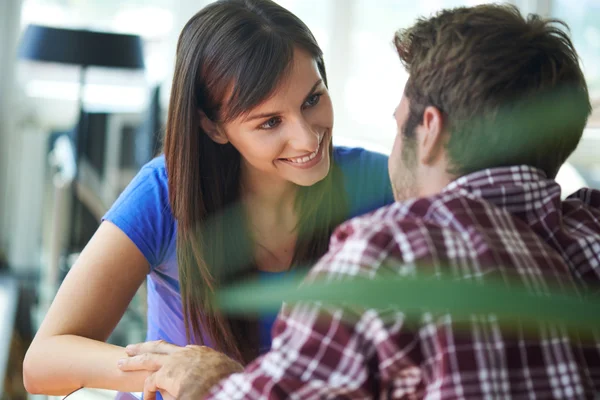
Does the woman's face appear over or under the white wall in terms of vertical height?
over

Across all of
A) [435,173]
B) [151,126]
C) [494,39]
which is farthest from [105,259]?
[151,126]

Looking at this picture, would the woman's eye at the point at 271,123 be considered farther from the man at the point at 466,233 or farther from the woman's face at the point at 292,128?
the man at the point at 466,233

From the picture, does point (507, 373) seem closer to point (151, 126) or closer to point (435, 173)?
point (435, 173)

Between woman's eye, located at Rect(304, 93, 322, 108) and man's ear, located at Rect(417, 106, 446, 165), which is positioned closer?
man's ear, located at Rect(417, 106, 446, 165)

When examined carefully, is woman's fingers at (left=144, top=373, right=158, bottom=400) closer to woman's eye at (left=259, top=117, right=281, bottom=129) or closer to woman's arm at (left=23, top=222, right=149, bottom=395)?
woman's arm at (left=23, top=222, right=149, bottom=395)

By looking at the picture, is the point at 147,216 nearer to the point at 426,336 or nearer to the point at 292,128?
the point at 292,128

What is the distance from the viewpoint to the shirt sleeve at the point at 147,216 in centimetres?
146

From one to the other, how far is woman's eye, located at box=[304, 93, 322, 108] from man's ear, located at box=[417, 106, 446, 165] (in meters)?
0.63

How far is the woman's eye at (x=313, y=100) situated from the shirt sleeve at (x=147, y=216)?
342 millimetres

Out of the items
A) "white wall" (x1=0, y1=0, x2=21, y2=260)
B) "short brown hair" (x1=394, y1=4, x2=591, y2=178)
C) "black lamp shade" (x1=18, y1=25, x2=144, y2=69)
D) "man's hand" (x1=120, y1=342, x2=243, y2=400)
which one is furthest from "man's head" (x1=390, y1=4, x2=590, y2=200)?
"white wall" (x1=0, y1=0, x2=21, y2=260)

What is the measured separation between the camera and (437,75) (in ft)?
2.87

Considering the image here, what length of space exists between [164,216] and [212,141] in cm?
19

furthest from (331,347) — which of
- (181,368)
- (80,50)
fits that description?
(80,50)

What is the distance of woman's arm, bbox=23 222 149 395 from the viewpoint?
53.2 inches
